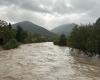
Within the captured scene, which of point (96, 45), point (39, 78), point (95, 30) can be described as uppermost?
point (95, 30)

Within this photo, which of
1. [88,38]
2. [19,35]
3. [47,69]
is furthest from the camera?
[19,35]

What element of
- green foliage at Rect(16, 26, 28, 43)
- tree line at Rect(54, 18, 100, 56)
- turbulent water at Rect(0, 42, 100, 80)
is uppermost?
green foliage at Rect(16, 26, 28, 43)

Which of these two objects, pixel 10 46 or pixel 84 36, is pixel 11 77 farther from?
pixel 10 46

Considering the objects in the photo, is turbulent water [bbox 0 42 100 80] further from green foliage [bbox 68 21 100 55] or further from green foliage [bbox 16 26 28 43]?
green foliage [bbox 16 26 28 43]

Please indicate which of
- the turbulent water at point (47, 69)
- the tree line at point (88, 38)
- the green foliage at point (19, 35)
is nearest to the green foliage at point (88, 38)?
the tree line at point (88, 38)

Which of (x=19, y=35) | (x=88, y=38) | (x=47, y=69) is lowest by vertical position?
(x=47, y=69)

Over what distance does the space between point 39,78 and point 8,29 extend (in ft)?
254

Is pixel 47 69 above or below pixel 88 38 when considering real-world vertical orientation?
below

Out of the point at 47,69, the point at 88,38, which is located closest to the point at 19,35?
the point at 88,38

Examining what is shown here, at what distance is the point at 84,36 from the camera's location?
231 ft

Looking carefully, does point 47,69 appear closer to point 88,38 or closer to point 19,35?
point 88,38

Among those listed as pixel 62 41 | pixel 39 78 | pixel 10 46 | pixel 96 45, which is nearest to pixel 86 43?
pixel 96 45

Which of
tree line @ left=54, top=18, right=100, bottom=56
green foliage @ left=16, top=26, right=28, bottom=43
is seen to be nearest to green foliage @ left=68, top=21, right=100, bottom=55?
tree line @ left=54, top=18, right=100, bottom=56

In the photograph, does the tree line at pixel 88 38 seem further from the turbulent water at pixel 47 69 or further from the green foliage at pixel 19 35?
the green foliage at pixel 19 35
